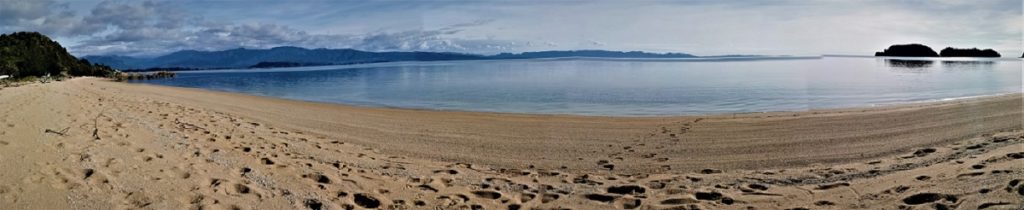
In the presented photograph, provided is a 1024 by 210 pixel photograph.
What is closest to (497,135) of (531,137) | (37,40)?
(531,137)

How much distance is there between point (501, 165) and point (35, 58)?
2935 inches

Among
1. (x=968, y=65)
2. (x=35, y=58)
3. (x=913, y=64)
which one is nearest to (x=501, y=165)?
(x=35, y=58)

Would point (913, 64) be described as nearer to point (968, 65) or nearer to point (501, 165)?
point (968, 65)

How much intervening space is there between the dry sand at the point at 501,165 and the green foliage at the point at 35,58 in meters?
55.2

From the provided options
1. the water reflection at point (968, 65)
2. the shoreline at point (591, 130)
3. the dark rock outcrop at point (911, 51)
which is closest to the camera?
the shoreline at point (591, 130)

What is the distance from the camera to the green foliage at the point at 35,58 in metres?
54.8

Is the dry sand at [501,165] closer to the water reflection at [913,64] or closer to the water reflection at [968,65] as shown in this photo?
the water reflection at [968,65]

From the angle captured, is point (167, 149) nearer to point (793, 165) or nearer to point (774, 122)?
point (793, 165)

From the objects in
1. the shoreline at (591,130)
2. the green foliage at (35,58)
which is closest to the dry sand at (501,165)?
the shoreline at (591,130)

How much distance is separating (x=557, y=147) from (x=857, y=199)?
5.56 meters

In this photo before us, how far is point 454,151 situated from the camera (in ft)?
33.5

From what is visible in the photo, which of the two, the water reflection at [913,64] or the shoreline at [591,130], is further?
the water reflection at [913,64]

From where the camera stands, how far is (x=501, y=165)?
348 inches

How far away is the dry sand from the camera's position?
225 inches
